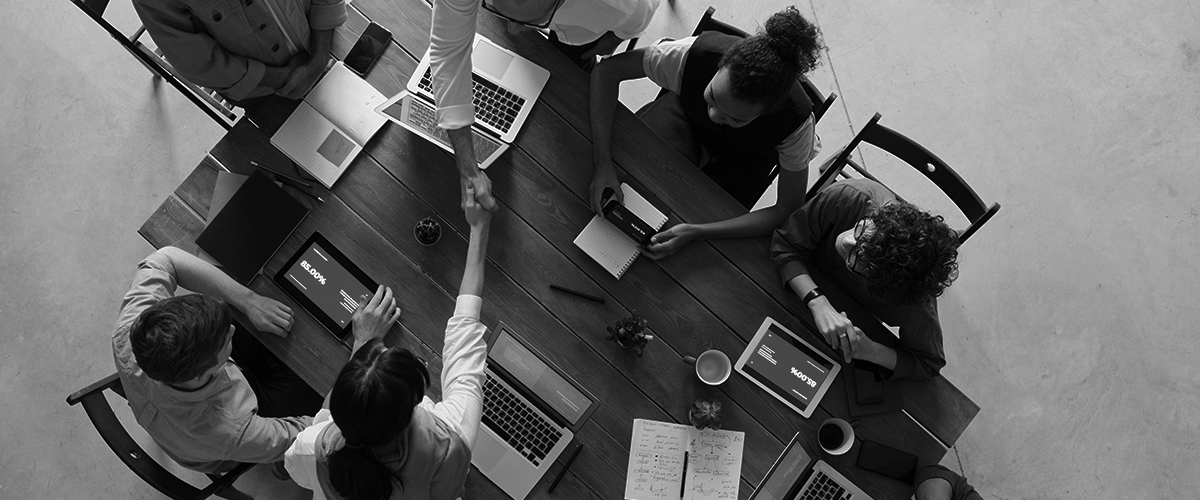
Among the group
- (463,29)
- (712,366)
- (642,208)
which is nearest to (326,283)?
(463,29)

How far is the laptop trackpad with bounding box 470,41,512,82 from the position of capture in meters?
2.17

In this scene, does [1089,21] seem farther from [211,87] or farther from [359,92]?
[211,87]

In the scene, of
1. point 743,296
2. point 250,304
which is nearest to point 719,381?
point 743,296

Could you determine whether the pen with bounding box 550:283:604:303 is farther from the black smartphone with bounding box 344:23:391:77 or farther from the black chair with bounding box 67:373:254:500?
the black chair with bounding box 67:373:254:500

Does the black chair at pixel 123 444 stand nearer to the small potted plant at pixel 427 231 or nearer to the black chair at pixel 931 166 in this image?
the small potted plant at pixel 427 231

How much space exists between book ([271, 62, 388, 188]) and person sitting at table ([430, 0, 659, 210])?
0.83 feet

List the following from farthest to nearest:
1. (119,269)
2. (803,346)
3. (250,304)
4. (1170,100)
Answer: (1170,100) → (119,269) → (803,346) → (250,304)

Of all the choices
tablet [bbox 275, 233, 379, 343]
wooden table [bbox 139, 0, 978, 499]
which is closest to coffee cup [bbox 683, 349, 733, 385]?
wooden table [bbox 139, 0, 978, 499]

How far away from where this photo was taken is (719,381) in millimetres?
2045

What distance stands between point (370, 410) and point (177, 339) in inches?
22.4

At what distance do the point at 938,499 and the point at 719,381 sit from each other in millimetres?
703

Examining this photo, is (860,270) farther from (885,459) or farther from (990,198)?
(990,198)

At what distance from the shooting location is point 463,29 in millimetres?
1931

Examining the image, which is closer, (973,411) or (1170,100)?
(973,411)
